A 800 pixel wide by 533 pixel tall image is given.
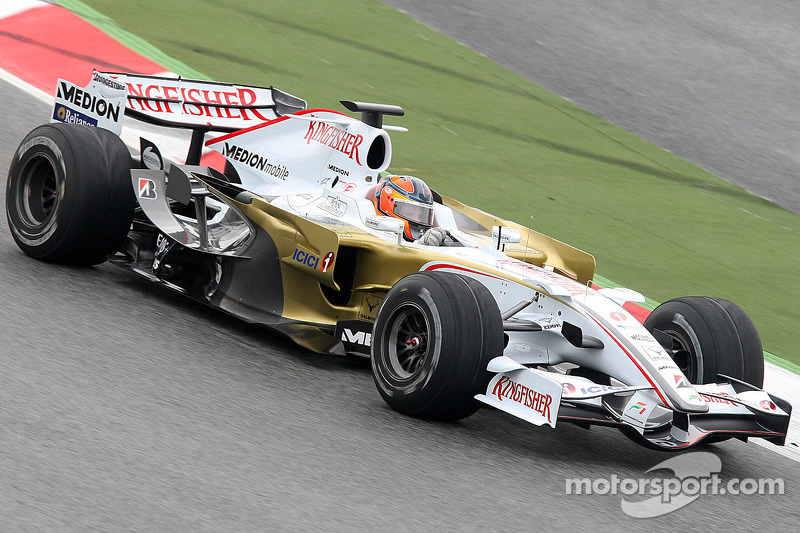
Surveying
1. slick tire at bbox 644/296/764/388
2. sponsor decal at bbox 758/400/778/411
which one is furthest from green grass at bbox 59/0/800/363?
sponsor decal at bbox 758/400/778/411

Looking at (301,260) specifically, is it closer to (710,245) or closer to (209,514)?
(209,514)

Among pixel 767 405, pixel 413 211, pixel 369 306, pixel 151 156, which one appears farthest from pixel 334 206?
pixel 767 405

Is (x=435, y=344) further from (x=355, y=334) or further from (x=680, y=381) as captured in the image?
(x=680, y=381)

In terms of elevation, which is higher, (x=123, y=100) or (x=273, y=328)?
(x=123, y=100)

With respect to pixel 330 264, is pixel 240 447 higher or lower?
lower

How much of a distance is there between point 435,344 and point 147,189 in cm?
250

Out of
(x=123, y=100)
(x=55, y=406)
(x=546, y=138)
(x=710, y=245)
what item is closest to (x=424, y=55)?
(x=546, y=138)

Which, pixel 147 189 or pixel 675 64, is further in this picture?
pixel 675 64

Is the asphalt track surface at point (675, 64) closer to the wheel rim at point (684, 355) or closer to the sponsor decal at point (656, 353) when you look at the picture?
the wheel rim at point (684, 355)

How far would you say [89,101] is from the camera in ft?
24.5

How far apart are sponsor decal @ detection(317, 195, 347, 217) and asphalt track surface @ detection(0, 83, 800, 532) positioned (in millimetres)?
886

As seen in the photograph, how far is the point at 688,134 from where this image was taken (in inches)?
568

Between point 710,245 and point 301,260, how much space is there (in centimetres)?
582

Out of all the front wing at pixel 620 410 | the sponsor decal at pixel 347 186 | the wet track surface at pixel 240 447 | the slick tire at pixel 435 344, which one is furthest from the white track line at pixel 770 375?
the sponsor decal at pixel 347 186
